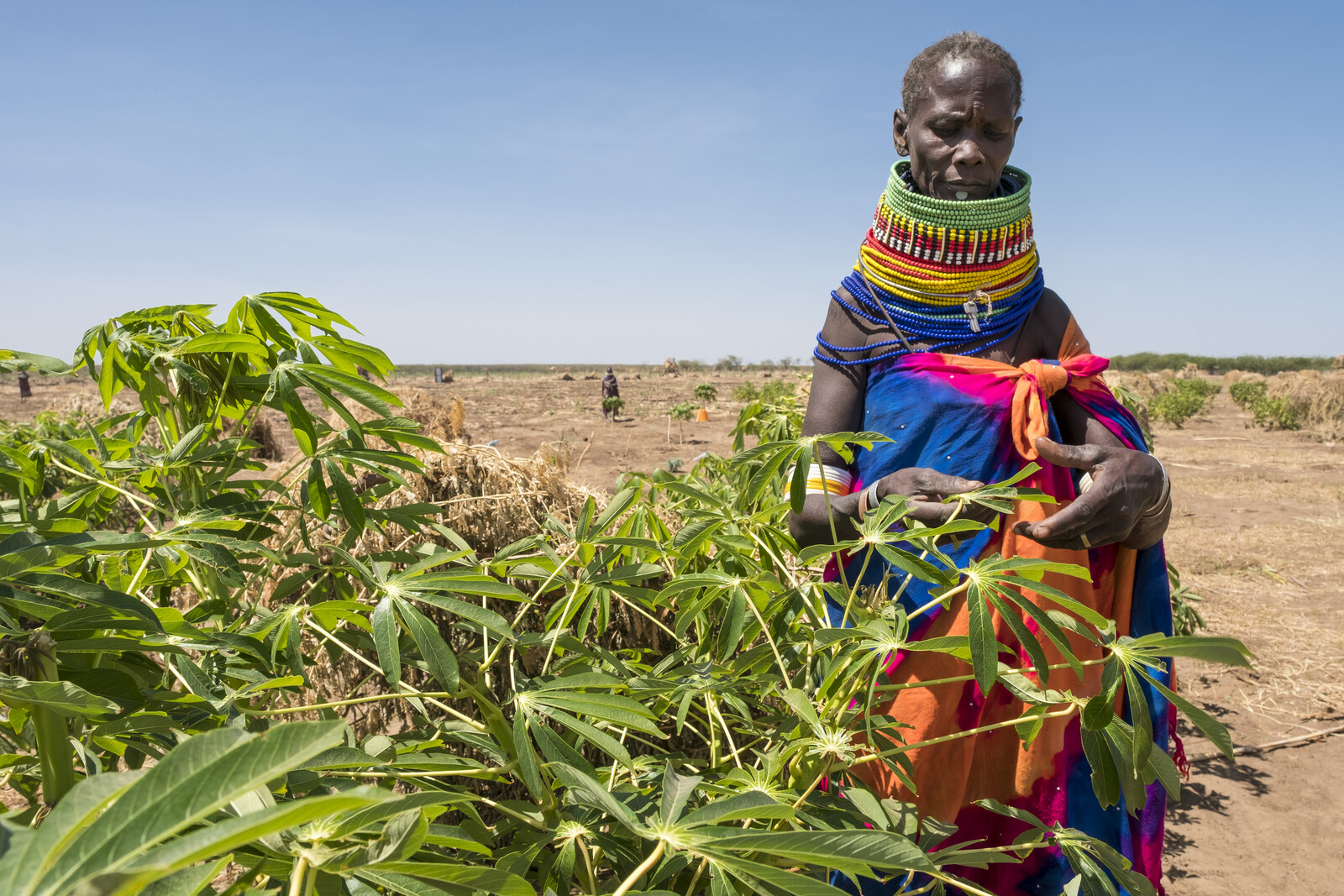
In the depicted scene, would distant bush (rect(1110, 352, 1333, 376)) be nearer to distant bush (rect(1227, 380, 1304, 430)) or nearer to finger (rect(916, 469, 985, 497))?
distant bush (rect(1227, 380, 1304, 430))

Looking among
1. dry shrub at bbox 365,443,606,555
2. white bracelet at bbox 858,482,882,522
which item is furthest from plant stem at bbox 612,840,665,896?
dry shrub at bbox 365,443,606,555

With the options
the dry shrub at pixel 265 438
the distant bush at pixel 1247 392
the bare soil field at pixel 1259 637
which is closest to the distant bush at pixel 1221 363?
the distant bush at pixel 1247 392

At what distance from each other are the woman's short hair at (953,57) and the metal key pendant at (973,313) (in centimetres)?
35

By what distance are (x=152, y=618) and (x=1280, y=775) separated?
3939 mm

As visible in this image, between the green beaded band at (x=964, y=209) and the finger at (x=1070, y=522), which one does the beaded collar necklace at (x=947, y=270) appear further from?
the finger at (x=1070, y=522)

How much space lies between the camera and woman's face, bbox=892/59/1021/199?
1.23 metres

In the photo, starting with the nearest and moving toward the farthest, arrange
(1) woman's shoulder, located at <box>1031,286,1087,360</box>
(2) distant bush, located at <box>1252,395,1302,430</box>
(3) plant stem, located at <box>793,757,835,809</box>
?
(3) plant stem, located at <box>793,757,835,809</box>, (1) woman's shoulder, located at <box>1031,286,1087,360</box>, (2) distant bush, located at <box>1252,395,1302,430</box>

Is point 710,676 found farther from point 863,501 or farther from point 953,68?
point 953,68

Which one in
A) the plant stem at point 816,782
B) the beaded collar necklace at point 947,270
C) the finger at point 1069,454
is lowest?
the plant stem at point 816,782

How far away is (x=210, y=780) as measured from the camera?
12.4 inches

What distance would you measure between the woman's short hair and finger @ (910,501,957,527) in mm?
715

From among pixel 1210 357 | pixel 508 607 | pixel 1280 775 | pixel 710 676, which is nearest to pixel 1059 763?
pixel 710 676

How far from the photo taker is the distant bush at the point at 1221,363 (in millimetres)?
43625

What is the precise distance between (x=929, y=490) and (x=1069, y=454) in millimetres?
221
